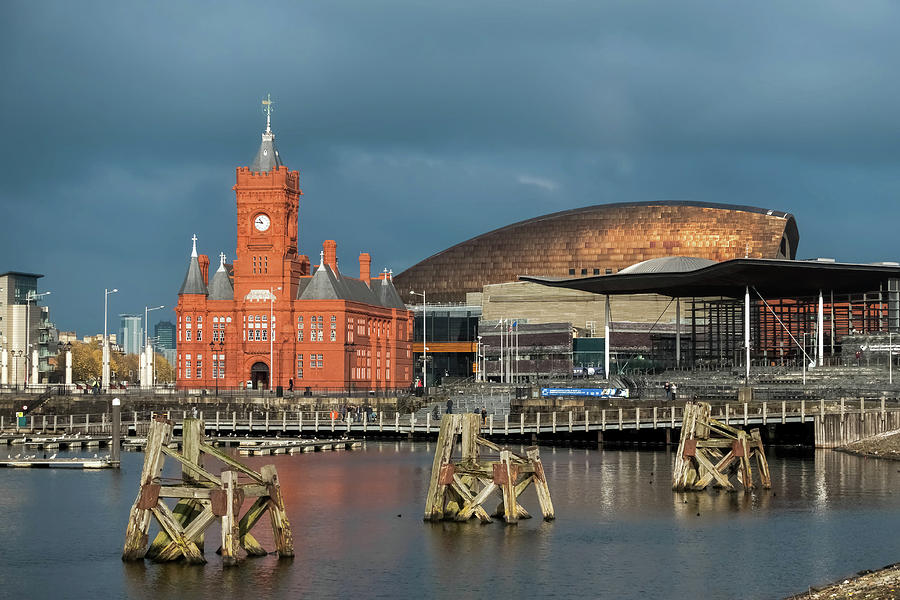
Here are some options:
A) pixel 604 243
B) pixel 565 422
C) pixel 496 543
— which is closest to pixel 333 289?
pixel 565 422

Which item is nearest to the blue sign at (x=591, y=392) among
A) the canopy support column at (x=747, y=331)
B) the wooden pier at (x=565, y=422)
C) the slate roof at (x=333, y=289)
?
the wooden pier at (x=565, y=422)

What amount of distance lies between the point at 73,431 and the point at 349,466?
103 feet

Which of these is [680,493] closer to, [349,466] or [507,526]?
[507,526]

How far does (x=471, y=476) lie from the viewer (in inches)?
1734

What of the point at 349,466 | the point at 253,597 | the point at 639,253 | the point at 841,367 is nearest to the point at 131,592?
the point at 253,597

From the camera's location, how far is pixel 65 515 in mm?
50312

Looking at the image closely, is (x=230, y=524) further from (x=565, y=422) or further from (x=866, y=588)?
(x=565, y=422)

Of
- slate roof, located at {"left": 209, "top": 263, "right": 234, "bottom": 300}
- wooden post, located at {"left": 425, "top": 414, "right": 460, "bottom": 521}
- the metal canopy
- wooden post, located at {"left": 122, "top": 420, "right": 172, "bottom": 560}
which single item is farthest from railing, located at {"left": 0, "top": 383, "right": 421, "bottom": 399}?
wooden post, located at {"left": 122, "top": 420, "right": 172, "bottom": 560}

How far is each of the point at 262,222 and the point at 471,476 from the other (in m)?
93.6

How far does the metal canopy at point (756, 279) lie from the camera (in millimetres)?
105438

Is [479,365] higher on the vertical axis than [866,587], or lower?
higher

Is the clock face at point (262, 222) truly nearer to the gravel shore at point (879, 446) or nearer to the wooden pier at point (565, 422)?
the wooden pier at point (565, 422)

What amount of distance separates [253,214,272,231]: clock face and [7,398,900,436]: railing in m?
32.6

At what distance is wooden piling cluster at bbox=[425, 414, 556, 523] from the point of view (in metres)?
42.9
